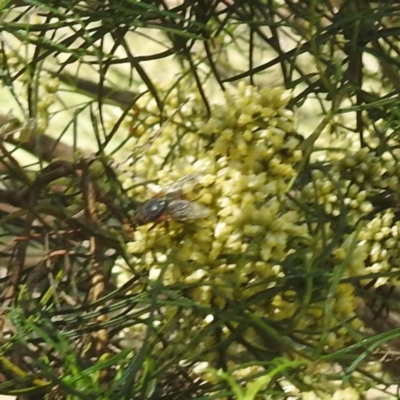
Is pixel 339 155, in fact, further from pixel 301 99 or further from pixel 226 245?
pixel 226 245

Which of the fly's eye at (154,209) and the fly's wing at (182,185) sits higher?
the fly's wing at (182,185)

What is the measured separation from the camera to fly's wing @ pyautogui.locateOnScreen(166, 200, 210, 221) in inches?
11.4

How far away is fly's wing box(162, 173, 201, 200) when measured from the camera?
302 millimetres

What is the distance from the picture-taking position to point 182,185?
0.31m

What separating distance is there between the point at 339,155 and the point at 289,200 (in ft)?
0.28

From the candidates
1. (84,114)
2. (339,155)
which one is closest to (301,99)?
(339,155)

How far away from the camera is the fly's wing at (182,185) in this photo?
0.99ft

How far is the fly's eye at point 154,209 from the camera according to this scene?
294 millimetres

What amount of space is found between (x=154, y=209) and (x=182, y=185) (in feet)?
0.05

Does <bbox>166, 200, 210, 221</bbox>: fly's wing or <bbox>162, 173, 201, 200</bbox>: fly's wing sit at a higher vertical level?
<bbox>162, 173, 201, 200</bbox>: fly's wing

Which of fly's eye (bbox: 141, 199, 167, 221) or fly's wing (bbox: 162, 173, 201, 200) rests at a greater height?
fly's wing (bbox: 162, 173, 201, 200)

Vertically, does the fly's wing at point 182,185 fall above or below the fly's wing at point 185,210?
above

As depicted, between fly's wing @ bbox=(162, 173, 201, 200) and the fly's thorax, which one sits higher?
fly's wing @ bbox=(162, 173, 201, 200)

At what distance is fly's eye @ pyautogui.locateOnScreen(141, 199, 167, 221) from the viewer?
0.97 feet
